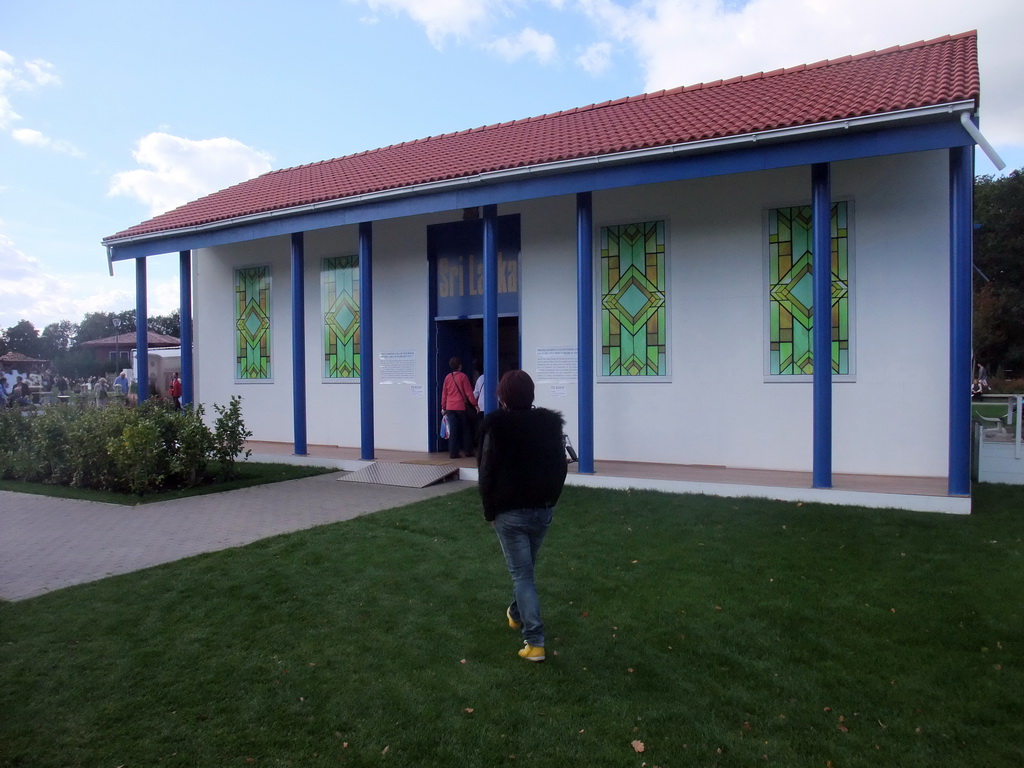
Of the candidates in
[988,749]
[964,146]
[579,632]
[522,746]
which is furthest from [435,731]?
[964,146]

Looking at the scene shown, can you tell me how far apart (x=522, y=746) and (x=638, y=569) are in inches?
108

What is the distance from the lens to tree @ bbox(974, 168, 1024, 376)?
3834 centimetres

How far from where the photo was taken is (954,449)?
25.6 feet

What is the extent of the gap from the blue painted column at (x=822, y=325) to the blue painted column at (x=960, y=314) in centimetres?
119

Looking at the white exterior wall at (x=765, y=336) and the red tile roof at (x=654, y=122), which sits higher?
the red tile roof at (x=654, y=122)

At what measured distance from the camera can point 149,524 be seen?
8211 millimetres

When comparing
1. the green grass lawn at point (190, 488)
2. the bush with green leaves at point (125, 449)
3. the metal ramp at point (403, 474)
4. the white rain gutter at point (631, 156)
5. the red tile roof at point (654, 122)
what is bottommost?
the green grass lawn at point (190, 488)

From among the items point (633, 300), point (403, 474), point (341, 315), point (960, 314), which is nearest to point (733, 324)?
point (633, 300)

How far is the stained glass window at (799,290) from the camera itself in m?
9.57

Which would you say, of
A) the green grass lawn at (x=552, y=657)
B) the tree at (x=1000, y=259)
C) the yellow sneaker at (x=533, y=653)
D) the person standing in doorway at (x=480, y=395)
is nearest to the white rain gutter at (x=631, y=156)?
the person standing in doorway at (x=480, y=395)

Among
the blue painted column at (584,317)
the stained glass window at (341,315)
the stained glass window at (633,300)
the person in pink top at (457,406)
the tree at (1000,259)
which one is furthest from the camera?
the tree at (1000,259)

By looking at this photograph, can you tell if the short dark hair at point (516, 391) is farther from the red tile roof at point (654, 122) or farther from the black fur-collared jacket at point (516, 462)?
the red tile roof at point (654, 122)

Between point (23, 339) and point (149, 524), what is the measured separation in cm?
8499

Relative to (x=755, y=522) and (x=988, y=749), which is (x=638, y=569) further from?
(x=988, y=749)
